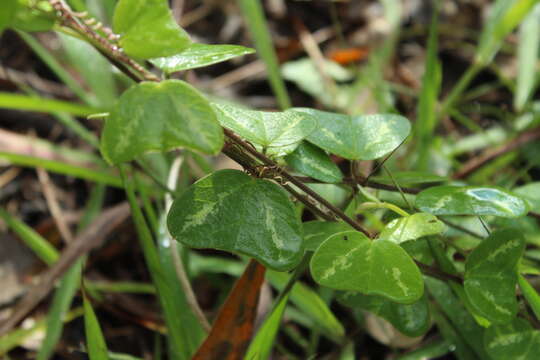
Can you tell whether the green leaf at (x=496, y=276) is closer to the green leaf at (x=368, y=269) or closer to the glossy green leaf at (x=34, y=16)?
the green leaf at (x=368, y=269)

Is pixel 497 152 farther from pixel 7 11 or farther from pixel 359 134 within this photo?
pixel 7 11

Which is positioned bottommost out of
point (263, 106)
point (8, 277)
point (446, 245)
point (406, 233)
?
point (8, 277)

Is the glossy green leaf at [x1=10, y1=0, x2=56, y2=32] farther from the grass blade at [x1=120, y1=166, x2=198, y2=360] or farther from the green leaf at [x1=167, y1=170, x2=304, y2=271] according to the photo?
the grass blade at [x1=120, y1=166, x2=198, y2=360]

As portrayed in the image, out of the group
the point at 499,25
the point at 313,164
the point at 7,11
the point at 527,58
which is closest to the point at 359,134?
the point at 313,164

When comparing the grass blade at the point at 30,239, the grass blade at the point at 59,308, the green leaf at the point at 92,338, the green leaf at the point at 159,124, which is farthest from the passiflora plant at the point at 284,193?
the grass blade at the point at 30,239

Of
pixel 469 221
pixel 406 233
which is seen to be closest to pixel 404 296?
pixel 406 233

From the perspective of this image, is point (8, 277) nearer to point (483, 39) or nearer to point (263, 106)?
point (263, 106)
